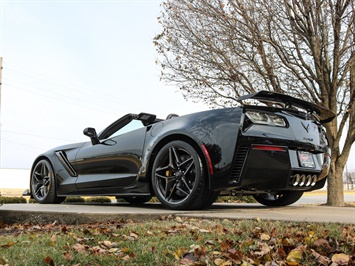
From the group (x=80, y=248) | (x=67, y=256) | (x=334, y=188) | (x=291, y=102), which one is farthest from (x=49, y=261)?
(x=334, y=188)

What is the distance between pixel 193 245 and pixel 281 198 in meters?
3.79

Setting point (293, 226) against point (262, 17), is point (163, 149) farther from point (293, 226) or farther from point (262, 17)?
point (262, 17)

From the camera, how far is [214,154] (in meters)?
4.46

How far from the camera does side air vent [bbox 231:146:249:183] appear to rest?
4.39 m

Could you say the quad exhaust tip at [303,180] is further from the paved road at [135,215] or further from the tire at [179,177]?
the tire at [179,177]

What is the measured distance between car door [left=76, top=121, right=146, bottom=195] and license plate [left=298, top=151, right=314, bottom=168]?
1926 mm

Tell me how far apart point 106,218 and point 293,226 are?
1.90 m

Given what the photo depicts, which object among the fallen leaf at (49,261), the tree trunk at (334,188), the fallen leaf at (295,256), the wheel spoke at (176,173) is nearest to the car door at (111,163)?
the wheel spoke at (176,173)

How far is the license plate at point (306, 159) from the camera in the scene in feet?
15.5

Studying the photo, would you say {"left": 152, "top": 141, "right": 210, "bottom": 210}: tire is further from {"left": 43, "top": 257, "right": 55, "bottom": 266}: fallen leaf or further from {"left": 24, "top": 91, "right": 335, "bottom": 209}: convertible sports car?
{"left": 43, "top": 257, "right": 55, "bottom": 266}: fallen leaf

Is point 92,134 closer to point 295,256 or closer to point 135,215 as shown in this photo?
point 135,215

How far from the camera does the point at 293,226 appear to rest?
340cm

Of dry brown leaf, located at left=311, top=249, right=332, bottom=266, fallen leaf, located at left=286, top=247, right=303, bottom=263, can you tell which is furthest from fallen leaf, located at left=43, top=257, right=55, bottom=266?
dry brown leaf, located at left=311, top=249, right=332, bottom=266

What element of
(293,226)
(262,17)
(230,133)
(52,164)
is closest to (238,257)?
(293,226)
